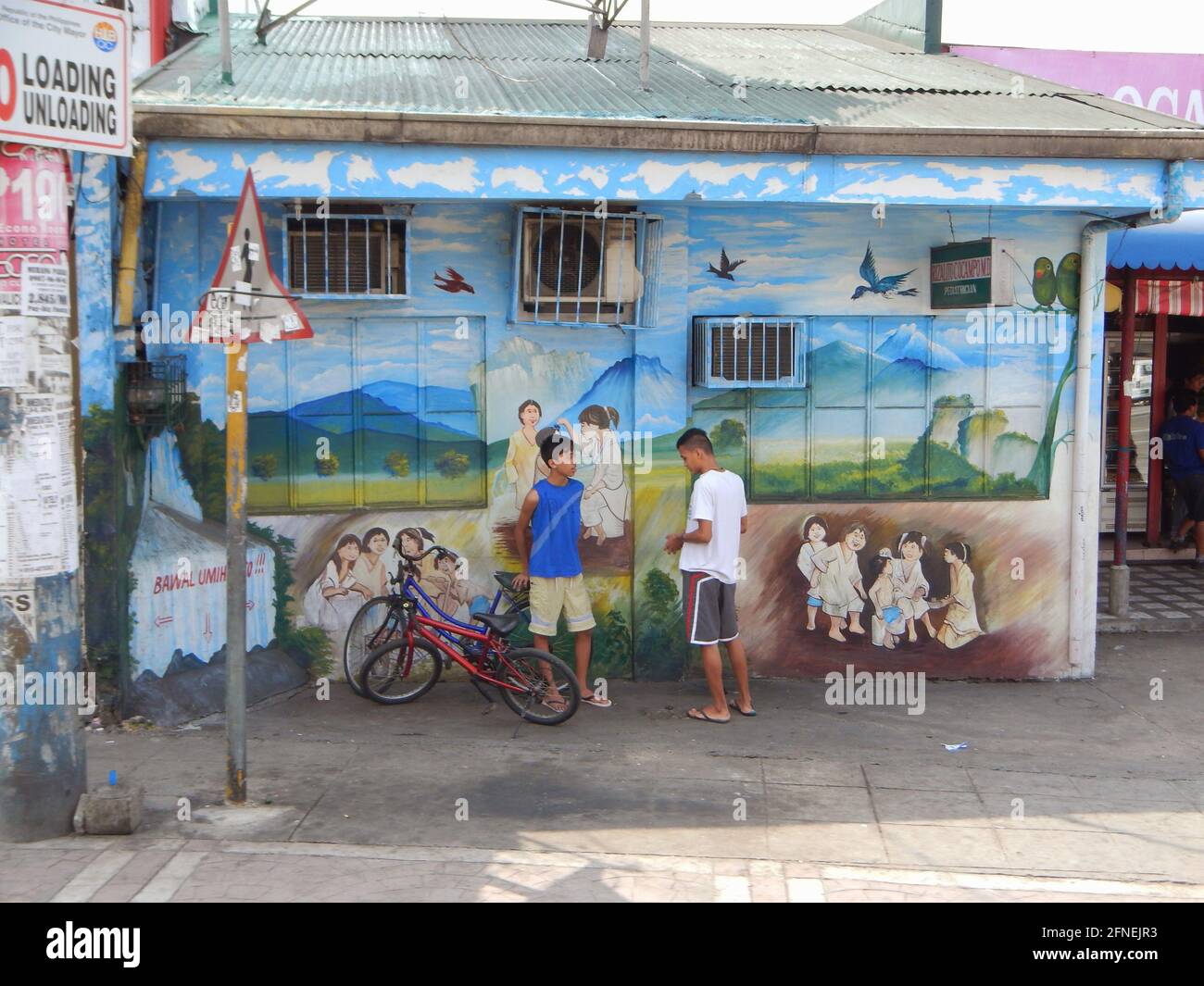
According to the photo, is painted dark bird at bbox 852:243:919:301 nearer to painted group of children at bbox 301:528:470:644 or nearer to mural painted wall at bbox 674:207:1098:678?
mural painted wall at bbox 674:207:1098:678

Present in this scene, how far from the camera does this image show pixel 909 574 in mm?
9117

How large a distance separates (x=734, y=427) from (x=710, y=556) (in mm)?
1342

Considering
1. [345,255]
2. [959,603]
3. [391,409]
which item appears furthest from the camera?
[959,603]

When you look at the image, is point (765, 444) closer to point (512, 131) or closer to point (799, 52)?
point (512, 131)

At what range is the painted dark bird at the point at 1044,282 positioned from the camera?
9.00m

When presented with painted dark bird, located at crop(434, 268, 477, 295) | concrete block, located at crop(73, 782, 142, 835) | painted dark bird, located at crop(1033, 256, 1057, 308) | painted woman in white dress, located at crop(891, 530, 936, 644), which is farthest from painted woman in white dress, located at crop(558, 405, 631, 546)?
concrete block, located at crop(73, 782, 142, 835)

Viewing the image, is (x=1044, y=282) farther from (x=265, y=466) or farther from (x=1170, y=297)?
(x=265, y=466)

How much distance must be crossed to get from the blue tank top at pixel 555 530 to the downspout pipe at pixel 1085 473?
3749mm

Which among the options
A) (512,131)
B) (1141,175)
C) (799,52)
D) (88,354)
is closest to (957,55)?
(799,52)

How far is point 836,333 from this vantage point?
8.91 meters

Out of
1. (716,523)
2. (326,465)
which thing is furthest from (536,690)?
(326,465)

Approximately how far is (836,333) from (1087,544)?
7.93 feet

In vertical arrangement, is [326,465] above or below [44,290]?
below
